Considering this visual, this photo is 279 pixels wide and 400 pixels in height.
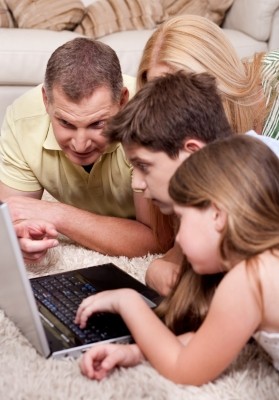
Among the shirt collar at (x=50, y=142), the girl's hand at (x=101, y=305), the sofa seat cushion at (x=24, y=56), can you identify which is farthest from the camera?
the sofa seat cushion at (x=24, y=56)

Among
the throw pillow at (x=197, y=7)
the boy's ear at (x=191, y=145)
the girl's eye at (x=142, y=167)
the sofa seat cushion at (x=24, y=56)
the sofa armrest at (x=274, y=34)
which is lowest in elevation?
the sofa armrest at (x=274, y=34)

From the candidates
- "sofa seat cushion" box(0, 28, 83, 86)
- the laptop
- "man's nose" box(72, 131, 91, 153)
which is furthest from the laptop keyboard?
"sofa seat cushion" box(0, 28, 83, 86)

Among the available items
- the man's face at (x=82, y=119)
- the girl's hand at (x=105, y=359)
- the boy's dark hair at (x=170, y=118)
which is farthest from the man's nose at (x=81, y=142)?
the girl's hand at (x=105, y=359)

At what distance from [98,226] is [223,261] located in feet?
2.06

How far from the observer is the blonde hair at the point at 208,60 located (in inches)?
60.5

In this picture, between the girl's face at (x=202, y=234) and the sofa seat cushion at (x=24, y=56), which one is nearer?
the girl's face at (x=202, y=234)

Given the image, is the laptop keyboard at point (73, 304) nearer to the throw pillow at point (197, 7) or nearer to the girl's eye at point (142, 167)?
the girl's eye at point (142, 167)

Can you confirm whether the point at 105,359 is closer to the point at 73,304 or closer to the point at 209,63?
the point at 73,304

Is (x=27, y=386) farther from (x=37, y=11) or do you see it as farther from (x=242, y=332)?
(x=37, y=11)

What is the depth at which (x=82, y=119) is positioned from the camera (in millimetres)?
1484

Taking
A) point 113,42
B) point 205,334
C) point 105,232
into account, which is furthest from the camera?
point 113,42

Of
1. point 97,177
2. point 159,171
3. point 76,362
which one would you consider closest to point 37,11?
point 97,177

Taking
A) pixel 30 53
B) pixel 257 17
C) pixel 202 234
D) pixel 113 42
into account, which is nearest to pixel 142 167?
pixel 202 234

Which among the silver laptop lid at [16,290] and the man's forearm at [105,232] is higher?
the silver laptop lid at [16,290]
